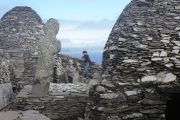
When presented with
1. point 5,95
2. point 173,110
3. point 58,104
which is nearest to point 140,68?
point 173,110

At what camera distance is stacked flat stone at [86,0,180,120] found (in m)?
8.85

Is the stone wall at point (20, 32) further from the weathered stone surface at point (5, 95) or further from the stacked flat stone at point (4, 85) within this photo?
the weathered stone surface at point (5, 95)

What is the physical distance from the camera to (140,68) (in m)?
9.26

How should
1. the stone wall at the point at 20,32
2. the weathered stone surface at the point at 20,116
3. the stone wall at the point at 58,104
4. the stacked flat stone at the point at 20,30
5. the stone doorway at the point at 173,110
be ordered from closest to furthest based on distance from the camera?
the weathered stone surface at the point at 20,116, the stone doorway at the point at 173,110, the stone wall at the point at 58,104, the stone wall at the point at 20,32, the stacked flat stone at the point at 20,30

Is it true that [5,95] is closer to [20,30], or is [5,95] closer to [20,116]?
[20,116]

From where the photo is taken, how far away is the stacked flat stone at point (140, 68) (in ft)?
29.0

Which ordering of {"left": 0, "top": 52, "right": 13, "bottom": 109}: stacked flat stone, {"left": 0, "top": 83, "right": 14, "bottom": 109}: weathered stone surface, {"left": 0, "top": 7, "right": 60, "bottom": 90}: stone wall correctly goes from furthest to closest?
1. {"left": 0, "top": 7, "right": 60, "bottom": 90}: stone wall
2. {"left": 0, "top": 52, "right": 13, "bottom": 109}: stacked flat stone
3. {"left": 0, "top": 83, "right": 14, "bottom": 109}: weathered stone surface

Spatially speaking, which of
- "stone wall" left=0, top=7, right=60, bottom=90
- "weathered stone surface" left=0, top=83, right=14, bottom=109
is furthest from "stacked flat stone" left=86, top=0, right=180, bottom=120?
"stone wall" left=0, top=7, right=60, bottom=90

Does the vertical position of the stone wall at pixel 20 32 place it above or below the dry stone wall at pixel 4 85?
above

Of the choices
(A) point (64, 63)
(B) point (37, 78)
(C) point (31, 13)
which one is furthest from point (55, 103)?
(C) point (31, 13)

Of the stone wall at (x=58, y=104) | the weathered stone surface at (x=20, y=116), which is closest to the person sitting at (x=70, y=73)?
the stone wall at (x=58, y=104)

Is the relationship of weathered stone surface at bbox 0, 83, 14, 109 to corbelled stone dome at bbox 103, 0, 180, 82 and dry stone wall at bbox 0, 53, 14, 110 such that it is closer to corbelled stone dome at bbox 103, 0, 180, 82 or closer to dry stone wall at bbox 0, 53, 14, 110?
dry stone wall at bbox 0, 53, 14, 110

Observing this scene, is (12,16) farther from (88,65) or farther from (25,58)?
(88,65)

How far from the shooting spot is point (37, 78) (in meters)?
13.6
